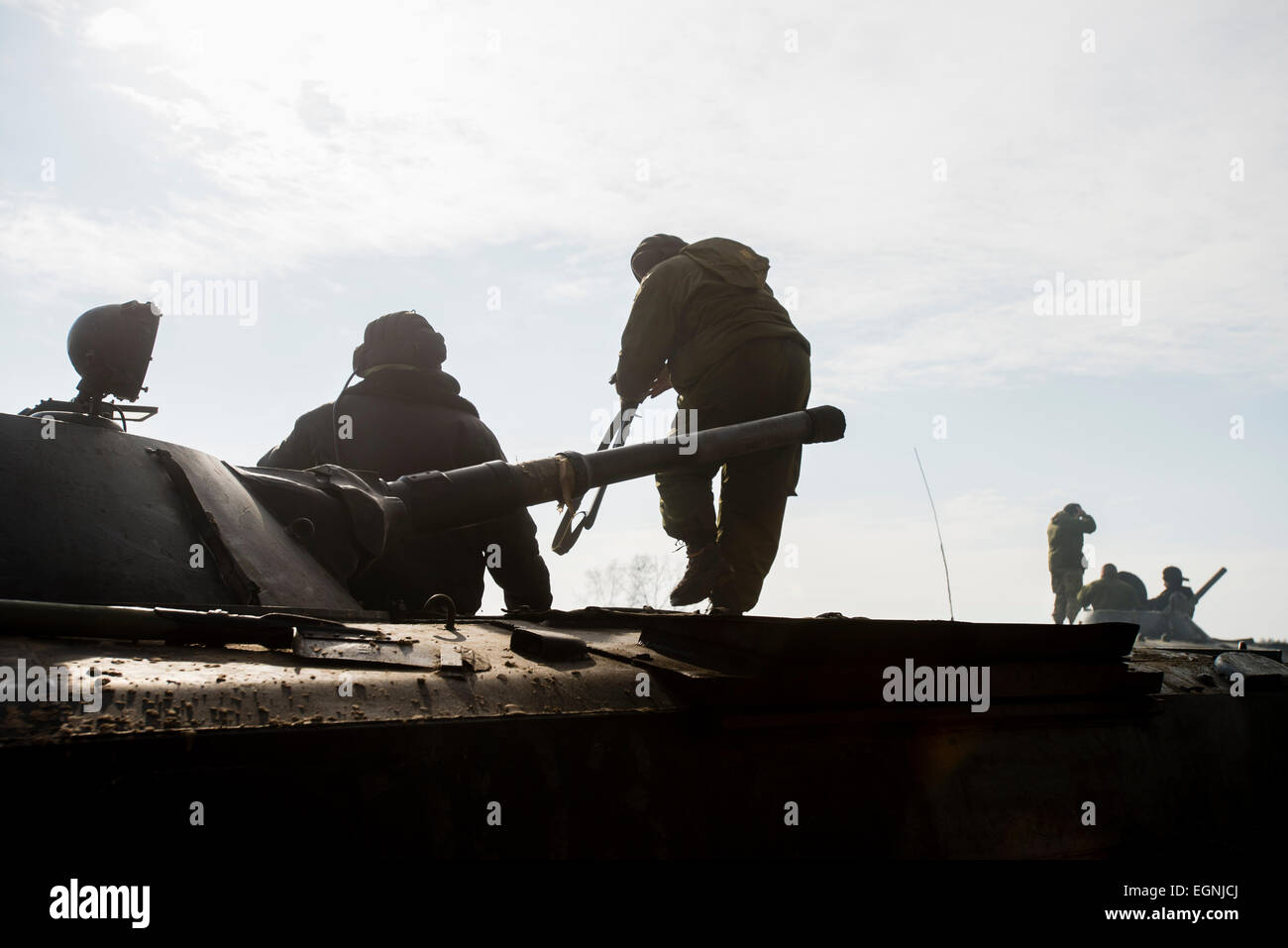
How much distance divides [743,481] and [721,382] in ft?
1.53

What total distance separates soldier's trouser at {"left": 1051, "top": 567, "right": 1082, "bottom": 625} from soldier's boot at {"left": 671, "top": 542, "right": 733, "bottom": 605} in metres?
9.45

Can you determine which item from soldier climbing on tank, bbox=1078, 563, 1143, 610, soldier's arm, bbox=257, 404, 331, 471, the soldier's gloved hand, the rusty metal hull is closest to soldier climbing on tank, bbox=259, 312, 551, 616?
soldier's arm, bbox=257, 404, 331, 471

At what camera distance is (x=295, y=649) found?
211 centimetres

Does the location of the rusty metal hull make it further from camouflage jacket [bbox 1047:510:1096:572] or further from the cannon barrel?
camouflage jacket [bbox 1047:510:1096:572]

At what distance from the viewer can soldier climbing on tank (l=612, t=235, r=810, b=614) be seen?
17.9 ft

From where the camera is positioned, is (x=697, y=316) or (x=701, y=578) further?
(x=697, y=316)

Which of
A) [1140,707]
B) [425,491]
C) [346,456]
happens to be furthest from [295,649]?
[346,456]

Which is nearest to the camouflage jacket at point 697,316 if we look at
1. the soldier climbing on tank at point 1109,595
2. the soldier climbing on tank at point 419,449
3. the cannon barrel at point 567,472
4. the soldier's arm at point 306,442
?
the cannon barrel at point 567,472

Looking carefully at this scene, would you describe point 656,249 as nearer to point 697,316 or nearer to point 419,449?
point 697,316

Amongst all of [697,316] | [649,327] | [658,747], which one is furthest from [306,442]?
[658,747]

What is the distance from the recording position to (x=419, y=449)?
5574 millimetres

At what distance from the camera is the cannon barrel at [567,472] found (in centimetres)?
384
